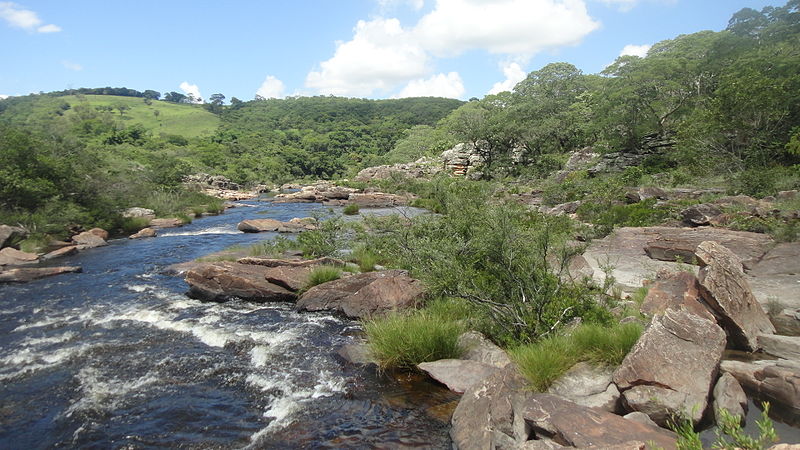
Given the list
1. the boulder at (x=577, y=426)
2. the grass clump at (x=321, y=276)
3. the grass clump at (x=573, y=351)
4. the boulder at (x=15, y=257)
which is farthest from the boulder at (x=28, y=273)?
the boulder at (x=577, y=426)

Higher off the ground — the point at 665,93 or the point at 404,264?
the point at 665,93

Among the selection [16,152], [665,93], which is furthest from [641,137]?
[16,152]

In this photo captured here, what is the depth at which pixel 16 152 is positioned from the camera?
70.3 ft

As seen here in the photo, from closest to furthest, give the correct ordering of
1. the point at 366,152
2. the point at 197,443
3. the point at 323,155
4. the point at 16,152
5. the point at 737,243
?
1. the point at 197,443
2. the point at 737,243
3. the point at 16,152
4. the point at 323,155
5. the point at 366,152

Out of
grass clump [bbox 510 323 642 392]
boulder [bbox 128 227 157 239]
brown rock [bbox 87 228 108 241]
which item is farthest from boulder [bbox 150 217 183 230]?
grass clump [bbox 510 323 642 392]

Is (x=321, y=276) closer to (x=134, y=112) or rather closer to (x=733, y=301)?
(x=733, y=301)

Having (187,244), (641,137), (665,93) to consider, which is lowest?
(187,244)

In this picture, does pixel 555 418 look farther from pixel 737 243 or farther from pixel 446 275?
pixel 737 243

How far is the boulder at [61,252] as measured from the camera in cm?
1856

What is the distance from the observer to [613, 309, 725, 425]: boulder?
507 centimetres

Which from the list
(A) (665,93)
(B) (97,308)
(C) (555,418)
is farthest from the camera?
(A) (665,93)

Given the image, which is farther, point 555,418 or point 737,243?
point 737,243

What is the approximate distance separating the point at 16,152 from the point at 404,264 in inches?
846

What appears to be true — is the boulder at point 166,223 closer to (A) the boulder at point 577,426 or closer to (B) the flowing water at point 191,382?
(B) the flowing water at point 191,382
